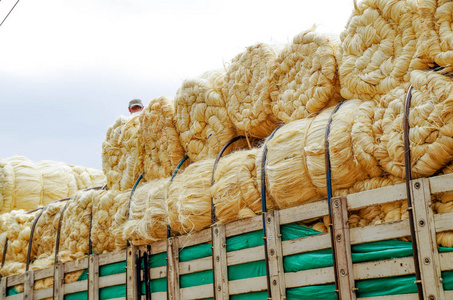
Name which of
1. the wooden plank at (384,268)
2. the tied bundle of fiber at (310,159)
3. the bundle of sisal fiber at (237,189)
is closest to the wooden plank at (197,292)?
the bundle of sisal fiber at (237,189)

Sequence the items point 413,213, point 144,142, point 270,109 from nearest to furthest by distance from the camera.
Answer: point 413,213, point 270,109, point 144,142

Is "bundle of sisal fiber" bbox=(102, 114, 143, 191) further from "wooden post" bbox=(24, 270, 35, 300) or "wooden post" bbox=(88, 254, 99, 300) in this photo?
"wooden post" bbox=(24, 270, 35, 300)

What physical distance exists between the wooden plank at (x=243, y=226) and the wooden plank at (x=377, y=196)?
0.94m

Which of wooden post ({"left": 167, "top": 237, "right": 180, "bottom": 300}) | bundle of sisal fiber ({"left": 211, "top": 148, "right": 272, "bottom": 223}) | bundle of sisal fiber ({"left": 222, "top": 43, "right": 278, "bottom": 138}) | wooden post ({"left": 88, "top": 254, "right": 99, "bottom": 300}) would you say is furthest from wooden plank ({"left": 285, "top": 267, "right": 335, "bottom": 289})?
wooden post ({"left": 88, "top": 254, "right": 99, "bottom": 300})

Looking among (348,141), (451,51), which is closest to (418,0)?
(451,51)

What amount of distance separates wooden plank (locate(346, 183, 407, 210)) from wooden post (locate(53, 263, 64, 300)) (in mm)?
4589

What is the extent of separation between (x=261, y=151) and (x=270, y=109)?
0.65 m

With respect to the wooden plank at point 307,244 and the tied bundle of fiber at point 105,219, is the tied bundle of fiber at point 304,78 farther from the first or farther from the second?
the tied bundle of fiber at point 105,219

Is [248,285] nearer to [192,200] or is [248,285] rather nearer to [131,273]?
[192,200]

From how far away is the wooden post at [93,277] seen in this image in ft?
21.0

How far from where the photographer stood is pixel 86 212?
22.7ft

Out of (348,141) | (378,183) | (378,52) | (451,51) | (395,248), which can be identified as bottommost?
(395,248)

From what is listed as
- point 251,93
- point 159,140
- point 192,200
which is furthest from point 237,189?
point 159,140

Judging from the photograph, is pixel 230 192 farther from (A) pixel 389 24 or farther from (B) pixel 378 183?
(A) pixel 389 24
